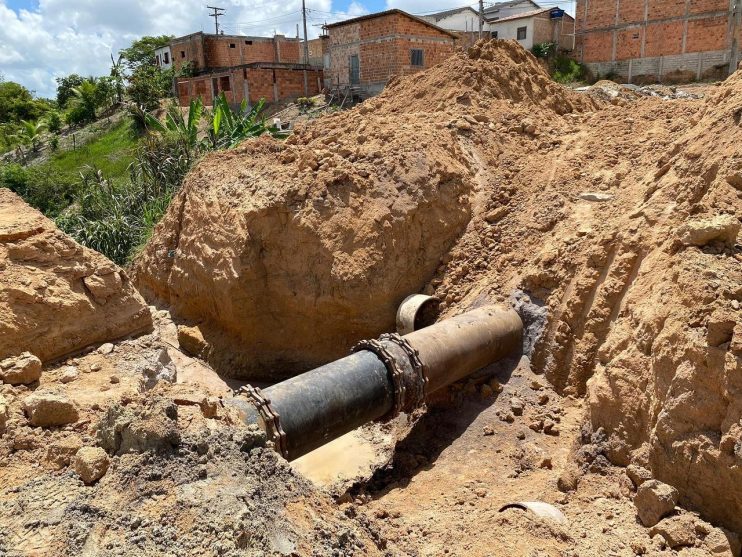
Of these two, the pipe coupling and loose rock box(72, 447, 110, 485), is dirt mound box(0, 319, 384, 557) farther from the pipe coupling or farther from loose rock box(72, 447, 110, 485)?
the pipe coupling

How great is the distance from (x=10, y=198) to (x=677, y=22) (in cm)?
2662

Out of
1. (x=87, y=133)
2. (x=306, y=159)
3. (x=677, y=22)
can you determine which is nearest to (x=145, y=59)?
(x=87, y=133)

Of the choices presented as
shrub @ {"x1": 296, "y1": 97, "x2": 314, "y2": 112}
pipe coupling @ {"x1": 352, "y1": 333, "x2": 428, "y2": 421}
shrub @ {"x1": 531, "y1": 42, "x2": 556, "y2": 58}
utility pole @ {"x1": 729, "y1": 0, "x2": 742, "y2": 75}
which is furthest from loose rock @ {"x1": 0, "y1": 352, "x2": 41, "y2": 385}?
shrub @ {"x1": 531, "y1": 42, "x2": 556, "y2": 58}

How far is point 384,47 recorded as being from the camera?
24438 mm

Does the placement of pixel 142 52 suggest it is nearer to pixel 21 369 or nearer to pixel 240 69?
pixel 240 69

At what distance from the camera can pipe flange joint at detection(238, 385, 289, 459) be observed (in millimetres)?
4969

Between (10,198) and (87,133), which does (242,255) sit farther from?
(87,133)

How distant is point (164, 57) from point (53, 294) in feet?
118

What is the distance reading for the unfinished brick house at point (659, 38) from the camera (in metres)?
23.8

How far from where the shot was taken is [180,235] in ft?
34.0

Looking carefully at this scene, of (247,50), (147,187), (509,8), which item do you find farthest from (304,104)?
(509,8)

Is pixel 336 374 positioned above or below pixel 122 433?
below

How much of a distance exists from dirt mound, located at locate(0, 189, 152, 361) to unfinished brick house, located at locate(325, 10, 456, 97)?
2002cm

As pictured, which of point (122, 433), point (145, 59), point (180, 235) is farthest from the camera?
point (145, 59)
